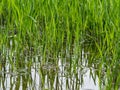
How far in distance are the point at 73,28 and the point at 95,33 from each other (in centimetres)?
24

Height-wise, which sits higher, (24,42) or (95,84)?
(24,42)

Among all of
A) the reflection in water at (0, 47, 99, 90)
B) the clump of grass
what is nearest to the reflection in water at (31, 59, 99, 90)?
the reflection in water at (0, 47, 99, 90)

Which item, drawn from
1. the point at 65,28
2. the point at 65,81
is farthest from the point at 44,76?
the point at 65,28

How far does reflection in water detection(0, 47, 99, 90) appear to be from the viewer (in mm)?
2717

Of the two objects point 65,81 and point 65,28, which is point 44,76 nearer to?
point 65,81

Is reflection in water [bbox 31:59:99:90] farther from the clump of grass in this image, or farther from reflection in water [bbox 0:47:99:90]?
the clump of grass

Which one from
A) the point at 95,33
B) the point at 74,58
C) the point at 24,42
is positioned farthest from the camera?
the point at 95,33

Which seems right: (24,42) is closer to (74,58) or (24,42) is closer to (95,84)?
(74,58)

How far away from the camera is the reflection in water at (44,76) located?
272 cm

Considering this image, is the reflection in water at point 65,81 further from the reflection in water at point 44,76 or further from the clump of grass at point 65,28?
the clump of grass at point 65,28

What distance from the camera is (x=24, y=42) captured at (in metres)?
3.15

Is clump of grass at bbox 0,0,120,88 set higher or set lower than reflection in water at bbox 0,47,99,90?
higher

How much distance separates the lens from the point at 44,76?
2.87 metres

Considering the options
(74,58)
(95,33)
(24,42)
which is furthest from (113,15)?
(24,42)
